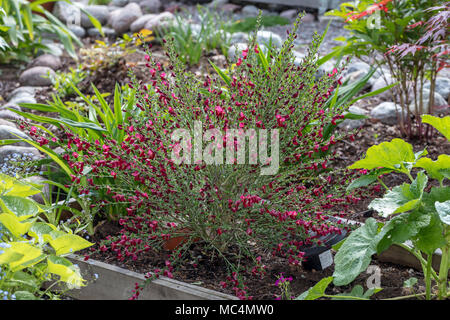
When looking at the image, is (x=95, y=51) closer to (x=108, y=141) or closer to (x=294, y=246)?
(x=108, y=141)

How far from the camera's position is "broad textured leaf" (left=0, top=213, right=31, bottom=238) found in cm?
190

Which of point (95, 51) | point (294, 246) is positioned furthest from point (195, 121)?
point (95, 51)

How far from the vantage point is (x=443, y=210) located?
5.94ft

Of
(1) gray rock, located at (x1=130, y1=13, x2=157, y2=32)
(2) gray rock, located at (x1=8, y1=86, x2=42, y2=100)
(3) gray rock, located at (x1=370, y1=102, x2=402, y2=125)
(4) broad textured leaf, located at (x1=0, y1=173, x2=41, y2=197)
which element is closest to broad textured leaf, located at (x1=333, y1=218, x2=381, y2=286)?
(4) broad textured leaf, located at (x1=0, y1=173, x2=41, y2=197)

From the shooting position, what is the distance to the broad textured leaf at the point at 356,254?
6.14ft

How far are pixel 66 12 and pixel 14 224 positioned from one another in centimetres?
579

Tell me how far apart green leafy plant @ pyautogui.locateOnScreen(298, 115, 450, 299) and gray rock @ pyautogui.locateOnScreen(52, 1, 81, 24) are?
574 cm

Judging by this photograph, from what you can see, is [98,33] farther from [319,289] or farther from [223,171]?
[319,289]

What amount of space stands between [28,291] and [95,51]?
3396mm

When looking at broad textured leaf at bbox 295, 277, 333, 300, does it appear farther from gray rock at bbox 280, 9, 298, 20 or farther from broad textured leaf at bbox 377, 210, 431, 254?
gray rock at bbox 280, 9, 298, 20

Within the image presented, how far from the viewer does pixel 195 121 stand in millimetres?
2299

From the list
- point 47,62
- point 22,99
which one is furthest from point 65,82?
point 47,62

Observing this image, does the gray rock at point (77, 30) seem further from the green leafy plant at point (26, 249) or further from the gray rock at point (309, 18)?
the green leafy plant at point (26, 249)
